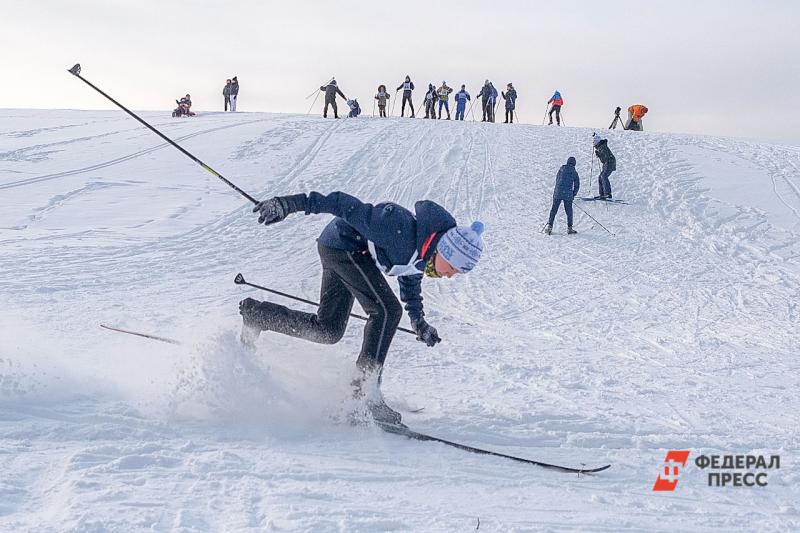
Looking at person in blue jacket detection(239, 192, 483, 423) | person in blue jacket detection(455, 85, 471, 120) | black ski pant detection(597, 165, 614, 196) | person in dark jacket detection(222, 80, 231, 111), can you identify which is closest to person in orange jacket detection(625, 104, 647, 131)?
person in blue jacket detection(455, 85, 471, 120)

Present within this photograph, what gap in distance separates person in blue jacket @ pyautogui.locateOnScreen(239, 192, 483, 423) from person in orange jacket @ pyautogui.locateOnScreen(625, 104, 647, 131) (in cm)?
2226

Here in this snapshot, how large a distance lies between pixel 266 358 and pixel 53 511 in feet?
8.60

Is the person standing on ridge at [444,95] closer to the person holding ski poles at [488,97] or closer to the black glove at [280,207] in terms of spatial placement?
the person holding ski poles at [488,97]

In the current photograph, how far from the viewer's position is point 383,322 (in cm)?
438

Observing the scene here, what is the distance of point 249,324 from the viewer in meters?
4.64

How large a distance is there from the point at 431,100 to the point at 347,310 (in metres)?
23.1

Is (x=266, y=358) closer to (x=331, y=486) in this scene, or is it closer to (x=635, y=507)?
(x=331, y=486)

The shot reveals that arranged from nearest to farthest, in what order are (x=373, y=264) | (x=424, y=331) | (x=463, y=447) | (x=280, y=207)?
1. (x=463, y=447)
2. (x=280, y=207)
3. (x=424, y=331)
4. (x=373, y=264)

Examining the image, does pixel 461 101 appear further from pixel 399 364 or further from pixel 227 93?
pixel 399 364

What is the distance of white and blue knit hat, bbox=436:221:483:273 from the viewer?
4.02 m

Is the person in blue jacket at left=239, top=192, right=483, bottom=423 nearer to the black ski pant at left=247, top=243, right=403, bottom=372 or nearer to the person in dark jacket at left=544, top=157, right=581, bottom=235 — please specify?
the black ski pant at left=247, top=243, right=403, bottom=372

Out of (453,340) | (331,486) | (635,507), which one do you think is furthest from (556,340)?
(331,486)

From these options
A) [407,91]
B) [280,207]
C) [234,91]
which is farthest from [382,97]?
[280,207]

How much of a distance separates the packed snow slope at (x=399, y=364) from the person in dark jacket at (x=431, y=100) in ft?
38.5
